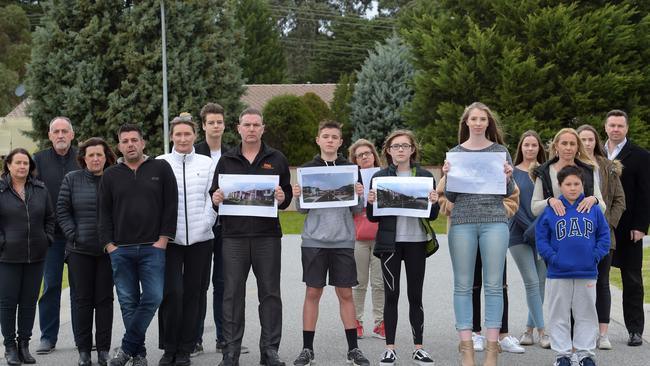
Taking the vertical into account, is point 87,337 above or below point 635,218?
below

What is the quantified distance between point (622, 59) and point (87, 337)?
2589cm

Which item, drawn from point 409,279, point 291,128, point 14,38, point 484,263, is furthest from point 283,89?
point 484,263

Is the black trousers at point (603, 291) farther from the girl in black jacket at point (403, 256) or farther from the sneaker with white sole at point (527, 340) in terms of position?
the girl in black jacket at point (403, 256)

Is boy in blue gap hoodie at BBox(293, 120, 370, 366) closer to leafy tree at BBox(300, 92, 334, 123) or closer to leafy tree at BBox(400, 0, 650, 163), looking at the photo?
leafy tree at BBox(400, 0, 650, 163)

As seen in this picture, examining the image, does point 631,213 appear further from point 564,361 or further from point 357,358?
point 357,358

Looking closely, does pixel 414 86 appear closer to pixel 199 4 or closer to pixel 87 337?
pixel 199 4

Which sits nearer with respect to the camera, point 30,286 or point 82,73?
point 30,286

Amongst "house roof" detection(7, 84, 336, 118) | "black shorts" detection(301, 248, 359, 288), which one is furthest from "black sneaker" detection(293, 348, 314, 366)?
"house roof" detection(7, 84, 336, 118)

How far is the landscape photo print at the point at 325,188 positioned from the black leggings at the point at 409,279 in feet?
1.99

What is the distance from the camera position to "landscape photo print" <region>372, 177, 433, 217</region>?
8.09 m

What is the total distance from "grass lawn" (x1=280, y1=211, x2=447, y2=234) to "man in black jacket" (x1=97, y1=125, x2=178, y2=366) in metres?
14.8

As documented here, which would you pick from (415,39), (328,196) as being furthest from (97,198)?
(415,39)

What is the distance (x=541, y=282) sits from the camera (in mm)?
9359

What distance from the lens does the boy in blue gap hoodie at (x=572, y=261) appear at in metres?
7.79
